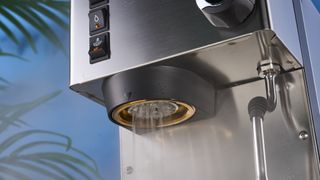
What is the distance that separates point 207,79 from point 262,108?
102mm

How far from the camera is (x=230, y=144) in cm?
69

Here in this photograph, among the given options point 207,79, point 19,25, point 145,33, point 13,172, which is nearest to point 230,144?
point 207,79

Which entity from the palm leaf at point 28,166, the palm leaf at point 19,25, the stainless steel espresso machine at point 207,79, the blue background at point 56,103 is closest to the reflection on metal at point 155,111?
the stainless steel espresso machine at point 207,79

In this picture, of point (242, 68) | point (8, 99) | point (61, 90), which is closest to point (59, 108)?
point (61, 90)

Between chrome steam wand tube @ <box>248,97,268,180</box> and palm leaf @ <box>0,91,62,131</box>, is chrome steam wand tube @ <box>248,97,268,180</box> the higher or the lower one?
the lower one

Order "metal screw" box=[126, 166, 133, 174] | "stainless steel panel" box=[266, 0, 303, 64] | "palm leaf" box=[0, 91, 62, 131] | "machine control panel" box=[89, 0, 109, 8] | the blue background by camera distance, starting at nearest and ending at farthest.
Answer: "stainless steel panel" box=[266, 0, 303, 64] → "machine control panel" box=[89, 0, 109, 8] → "metal screw" box=[126, 166, 133, 174] → the blue background → "palm leaf" box=[0, 91, 62, 131]

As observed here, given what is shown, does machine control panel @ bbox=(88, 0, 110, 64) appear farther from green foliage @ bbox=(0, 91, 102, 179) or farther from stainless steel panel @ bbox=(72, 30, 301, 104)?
green foliage @ bbox=(0, 91, 102, 179)

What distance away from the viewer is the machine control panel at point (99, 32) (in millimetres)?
620

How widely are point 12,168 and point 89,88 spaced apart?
17.9 inches

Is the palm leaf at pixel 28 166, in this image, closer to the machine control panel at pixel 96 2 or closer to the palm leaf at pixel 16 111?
the palm leaf at pixel 16 111

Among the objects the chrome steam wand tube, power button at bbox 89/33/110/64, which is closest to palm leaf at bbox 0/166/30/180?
power button at bbox 89/33/110/64

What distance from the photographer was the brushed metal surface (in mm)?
640

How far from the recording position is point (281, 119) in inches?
26.0

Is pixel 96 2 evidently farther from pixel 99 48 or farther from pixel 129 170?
pixel 129 170
